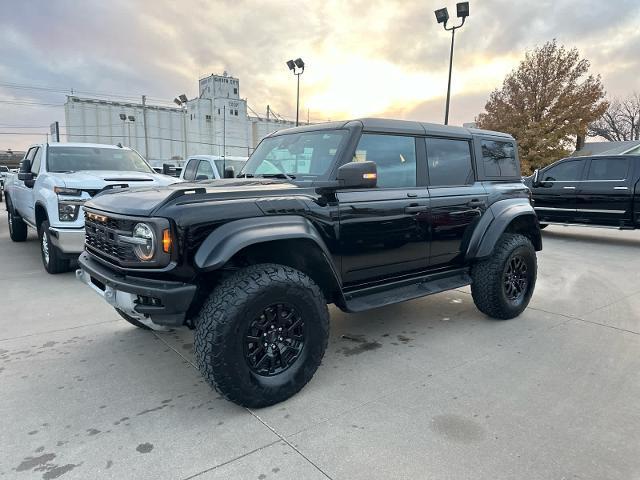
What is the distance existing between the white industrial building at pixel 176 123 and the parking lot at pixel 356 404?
5422 cm

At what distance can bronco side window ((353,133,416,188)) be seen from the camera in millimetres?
3367

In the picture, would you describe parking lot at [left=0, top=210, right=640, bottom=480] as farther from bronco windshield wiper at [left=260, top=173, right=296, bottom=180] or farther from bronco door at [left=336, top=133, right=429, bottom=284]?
bronco windshield wiper at [left=260, top=173, right=296, bottom=180]

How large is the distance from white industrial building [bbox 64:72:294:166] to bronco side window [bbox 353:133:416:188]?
54.2m

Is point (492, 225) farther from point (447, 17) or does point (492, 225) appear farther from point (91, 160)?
point (447, 17)

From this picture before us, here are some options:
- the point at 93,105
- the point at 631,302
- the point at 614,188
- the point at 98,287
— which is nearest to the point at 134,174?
the point at 98,287

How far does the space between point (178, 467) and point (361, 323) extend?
7.67 feet

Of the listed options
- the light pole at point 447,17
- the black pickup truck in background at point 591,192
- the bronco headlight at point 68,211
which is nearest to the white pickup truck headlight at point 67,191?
the bronco headlight at point 68,211

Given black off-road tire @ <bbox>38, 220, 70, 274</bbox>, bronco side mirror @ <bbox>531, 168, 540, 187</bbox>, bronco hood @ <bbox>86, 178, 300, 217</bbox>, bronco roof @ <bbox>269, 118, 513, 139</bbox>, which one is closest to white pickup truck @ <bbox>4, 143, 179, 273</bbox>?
black off-road tire @ <bbox>38, 220, 70, 274</bbox>

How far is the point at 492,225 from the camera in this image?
13.2ft

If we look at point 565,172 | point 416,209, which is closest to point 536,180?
point 565,172

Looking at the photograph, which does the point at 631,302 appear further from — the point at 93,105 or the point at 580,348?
the point at 93,105

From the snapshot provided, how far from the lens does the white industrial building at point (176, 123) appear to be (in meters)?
56.4

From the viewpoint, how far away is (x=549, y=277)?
19.9 ft

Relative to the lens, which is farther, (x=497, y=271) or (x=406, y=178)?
(x=497, y=271)
